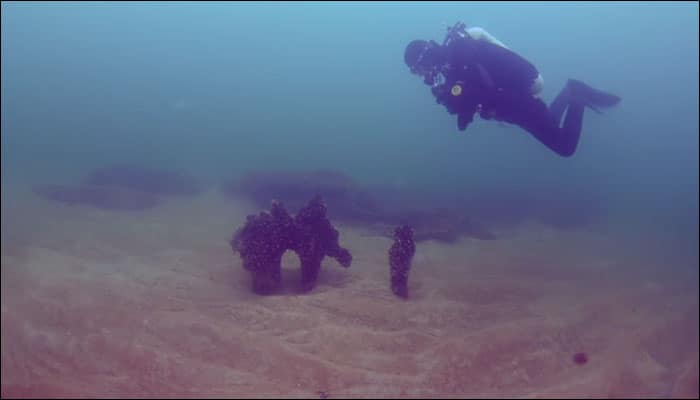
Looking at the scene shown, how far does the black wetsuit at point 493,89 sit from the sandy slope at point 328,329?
281 cm

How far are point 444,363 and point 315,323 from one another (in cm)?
170

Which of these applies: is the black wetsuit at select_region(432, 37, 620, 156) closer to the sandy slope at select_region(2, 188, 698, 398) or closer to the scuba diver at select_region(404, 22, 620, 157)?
the scuba diver at select_region(404, 22, 620, 157)

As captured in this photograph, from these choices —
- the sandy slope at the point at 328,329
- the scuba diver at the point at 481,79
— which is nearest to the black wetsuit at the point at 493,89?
the scuba diver at the point at 481,79

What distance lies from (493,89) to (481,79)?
0.35m

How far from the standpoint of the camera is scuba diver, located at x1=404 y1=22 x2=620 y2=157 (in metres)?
8.27

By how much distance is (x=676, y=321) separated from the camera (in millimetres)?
7012

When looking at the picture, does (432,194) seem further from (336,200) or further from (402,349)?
(402,349)

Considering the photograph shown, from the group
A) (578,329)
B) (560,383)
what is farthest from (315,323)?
(578,329)

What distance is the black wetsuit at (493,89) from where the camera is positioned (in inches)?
325

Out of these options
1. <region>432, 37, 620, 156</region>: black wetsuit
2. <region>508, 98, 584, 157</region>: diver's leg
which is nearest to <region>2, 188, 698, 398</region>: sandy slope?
<region>508, 98, 584, 157</region>: diver's leg

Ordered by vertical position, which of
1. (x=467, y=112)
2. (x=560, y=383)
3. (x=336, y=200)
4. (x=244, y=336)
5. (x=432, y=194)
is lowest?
(x=560, y=383)

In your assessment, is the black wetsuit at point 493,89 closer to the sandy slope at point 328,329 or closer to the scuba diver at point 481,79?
the scuba diver at point 481,79

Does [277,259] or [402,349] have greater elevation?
[277,259]

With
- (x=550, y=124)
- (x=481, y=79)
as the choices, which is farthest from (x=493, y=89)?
(x=550, y=124)
